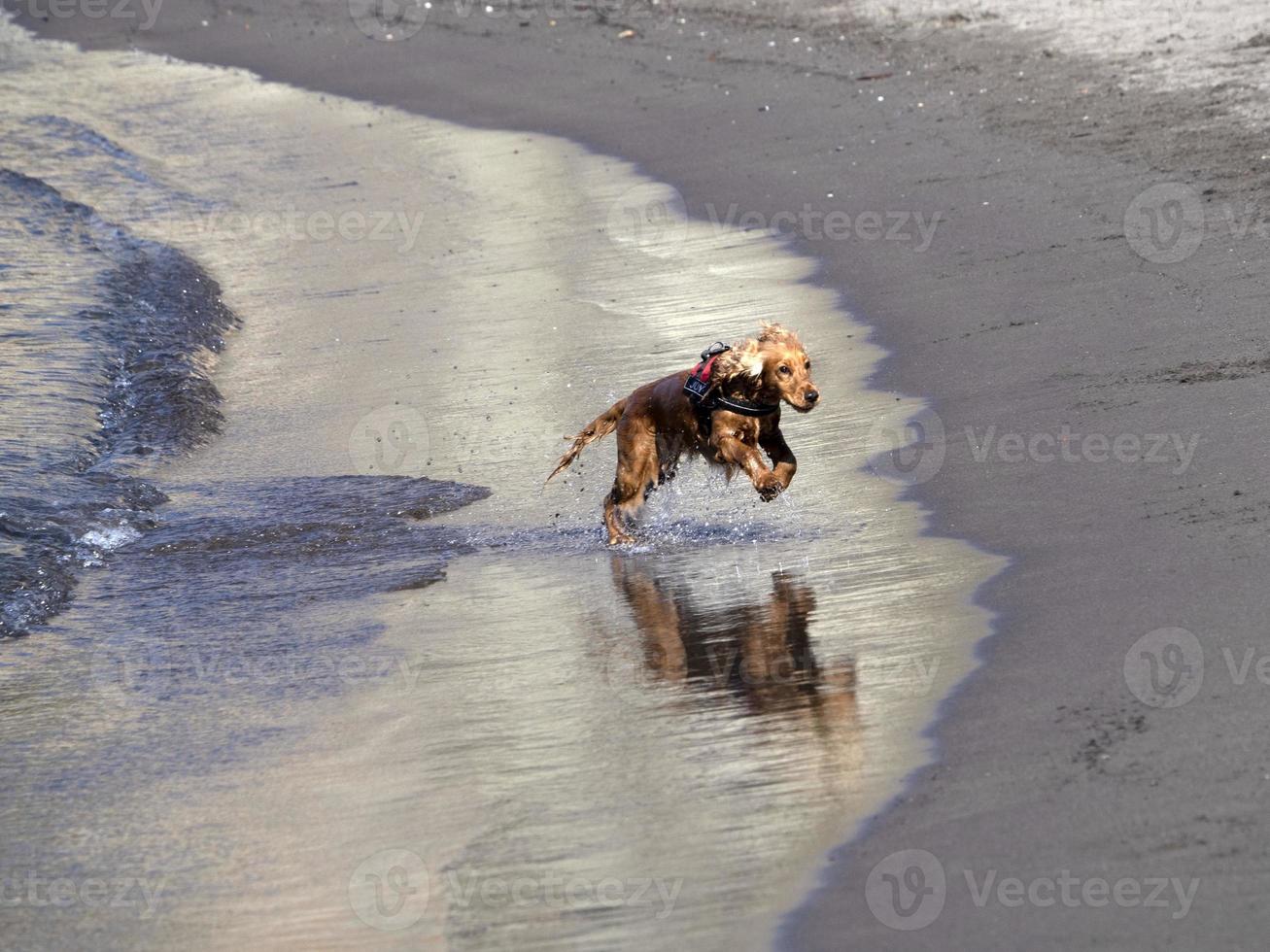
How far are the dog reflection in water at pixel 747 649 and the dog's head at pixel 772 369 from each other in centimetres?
90

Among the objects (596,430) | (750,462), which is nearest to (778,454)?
(750,462)

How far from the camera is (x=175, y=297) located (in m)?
13.6

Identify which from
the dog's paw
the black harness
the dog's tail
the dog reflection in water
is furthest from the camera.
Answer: the dog's tail

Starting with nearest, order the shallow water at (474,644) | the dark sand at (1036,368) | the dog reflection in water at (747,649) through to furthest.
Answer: the dark sand at (1036,368), the shallow water at (474,644), the dog reflection in water at (747,649)

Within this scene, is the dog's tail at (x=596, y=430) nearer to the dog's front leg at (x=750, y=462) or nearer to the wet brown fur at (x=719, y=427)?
the wet brown fur at (x=719, y=427)

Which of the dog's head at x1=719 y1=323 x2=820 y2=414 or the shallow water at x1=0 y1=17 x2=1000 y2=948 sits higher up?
the dog's head at x1=719 y1=323 x2=820 y2=414

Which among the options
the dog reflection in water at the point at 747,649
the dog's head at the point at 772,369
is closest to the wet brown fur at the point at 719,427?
the dog's head at the point at 772,369

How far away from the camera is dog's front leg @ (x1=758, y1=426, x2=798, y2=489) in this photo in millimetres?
8125

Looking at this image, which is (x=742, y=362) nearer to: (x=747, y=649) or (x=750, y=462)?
(x=750, y=462)

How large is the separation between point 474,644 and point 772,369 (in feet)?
6.11

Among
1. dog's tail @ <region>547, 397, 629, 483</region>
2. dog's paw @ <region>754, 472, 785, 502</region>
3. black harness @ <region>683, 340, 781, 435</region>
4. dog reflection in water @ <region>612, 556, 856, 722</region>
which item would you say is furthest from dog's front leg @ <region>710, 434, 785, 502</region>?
dog's tail @ <region>547, 397, 629, 483</region>

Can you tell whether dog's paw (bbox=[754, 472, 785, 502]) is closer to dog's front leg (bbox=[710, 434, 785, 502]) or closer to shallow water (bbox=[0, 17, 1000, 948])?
dog's front leg (bbox=[710, 434, 785, 502])

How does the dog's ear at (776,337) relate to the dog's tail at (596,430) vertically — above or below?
above

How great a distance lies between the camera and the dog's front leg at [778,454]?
812 cm
